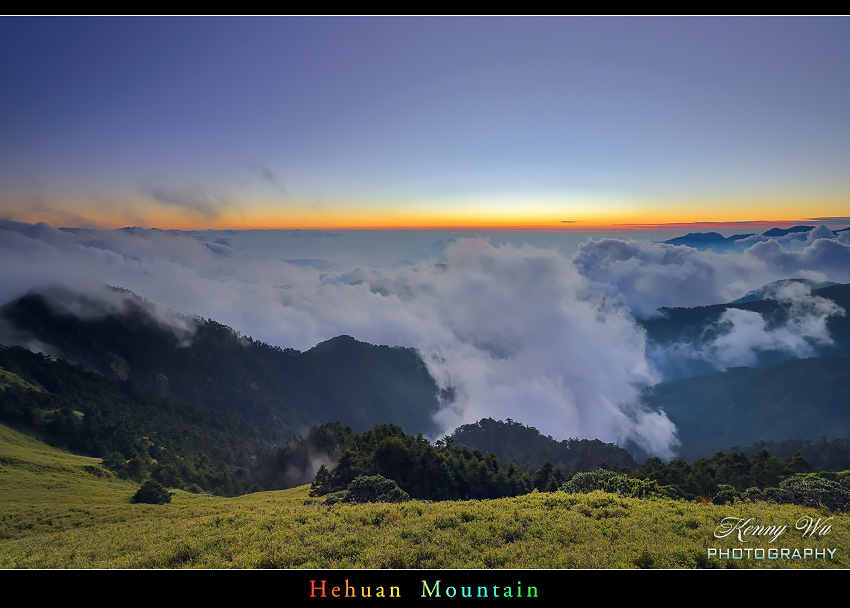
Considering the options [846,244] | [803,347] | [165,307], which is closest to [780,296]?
[803,347]

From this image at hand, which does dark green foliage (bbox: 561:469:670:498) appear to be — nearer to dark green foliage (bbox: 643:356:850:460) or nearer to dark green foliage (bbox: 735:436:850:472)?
dark green foliage (bbox: 735:436:850:472)

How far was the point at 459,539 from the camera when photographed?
8.73 m

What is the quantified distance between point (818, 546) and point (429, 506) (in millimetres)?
8649

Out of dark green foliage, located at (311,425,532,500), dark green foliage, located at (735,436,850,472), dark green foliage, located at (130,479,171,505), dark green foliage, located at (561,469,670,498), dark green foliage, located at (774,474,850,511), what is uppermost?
dark green foliage, located at (774,474,850,511)

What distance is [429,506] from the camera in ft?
38.1

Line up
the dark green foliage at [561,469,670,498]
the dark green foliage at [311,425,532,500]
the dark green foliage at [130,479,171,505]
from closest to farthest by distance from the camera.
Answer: the dark green foliage at [561,469,670,498]
the dark green foliage at [311,425,532,500]
the dark green foliage at [130,479,171,505]

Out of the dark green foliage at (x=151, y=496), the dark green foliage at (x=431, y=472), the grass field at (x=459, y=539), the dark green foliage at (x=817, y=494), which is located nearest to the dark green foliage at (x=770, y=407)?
the dark green foliage at (x=431, y=472)

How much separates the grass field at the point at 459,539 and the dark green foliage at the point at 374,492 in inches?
186

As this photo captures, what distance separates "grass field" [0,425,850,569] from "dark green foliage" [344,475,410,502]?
4730 mm

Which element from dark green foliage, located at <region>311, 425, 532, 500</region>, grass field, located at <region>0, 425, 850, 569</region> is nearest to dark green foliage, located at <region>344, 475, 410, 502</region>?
grass field, located at <region>0, 425, 850, 569</region>

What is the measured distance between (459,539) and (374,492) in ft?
31.0

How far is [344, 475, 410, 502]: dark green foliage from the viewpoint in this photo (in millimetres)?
16562

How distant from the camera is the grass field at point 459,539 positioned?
313 inches
